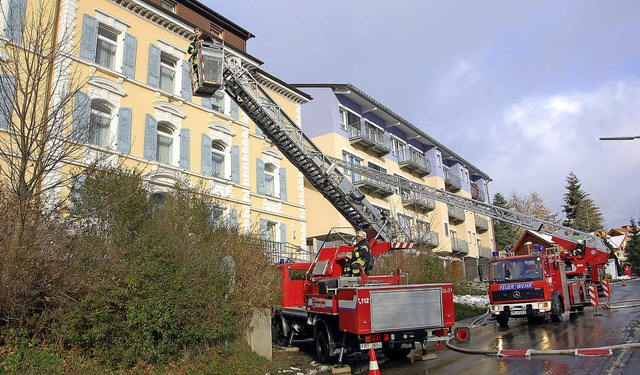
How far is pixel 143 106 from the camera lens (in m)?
19.3

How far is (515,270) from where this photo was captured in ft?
53.9

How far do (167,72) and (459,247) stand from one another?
33.7 metres

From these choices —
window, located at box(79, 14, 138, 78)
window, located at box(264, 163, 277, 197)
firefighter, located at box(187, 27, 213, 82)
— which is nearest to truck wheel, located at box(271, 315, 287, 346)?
firefighter, located at box(187, 27, 213, 82)

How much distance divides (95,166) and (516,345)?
10.7m

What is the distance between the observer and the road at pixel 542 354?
8672 mm

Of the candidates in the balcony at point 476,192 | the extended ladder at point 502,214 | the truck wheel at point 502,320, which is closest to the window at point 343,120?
the extended ladder at point 502,214

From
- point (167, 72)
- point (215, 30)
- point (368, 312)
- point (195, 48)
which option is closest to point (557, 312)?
point (368, 312)

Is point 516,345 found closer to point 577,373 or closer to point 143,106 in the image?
point 577,373

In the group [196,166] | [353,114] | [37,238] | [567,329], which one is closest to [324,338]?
[37,238]

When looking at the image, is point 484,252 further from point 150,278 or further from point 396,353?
point 150,278

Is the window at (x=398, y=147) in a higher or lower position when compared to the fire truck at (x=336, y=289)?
higher

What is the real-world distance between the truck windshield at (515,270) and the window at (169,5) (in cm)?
1755

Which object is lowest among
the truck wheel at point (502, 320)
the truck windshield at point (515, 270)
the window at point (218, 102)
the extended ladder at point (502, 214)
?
the truck wheel at point (502, 320)

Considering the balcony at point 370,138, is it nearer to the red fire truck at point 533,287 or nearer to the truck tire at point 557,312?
the red fire truck at point 533,287
